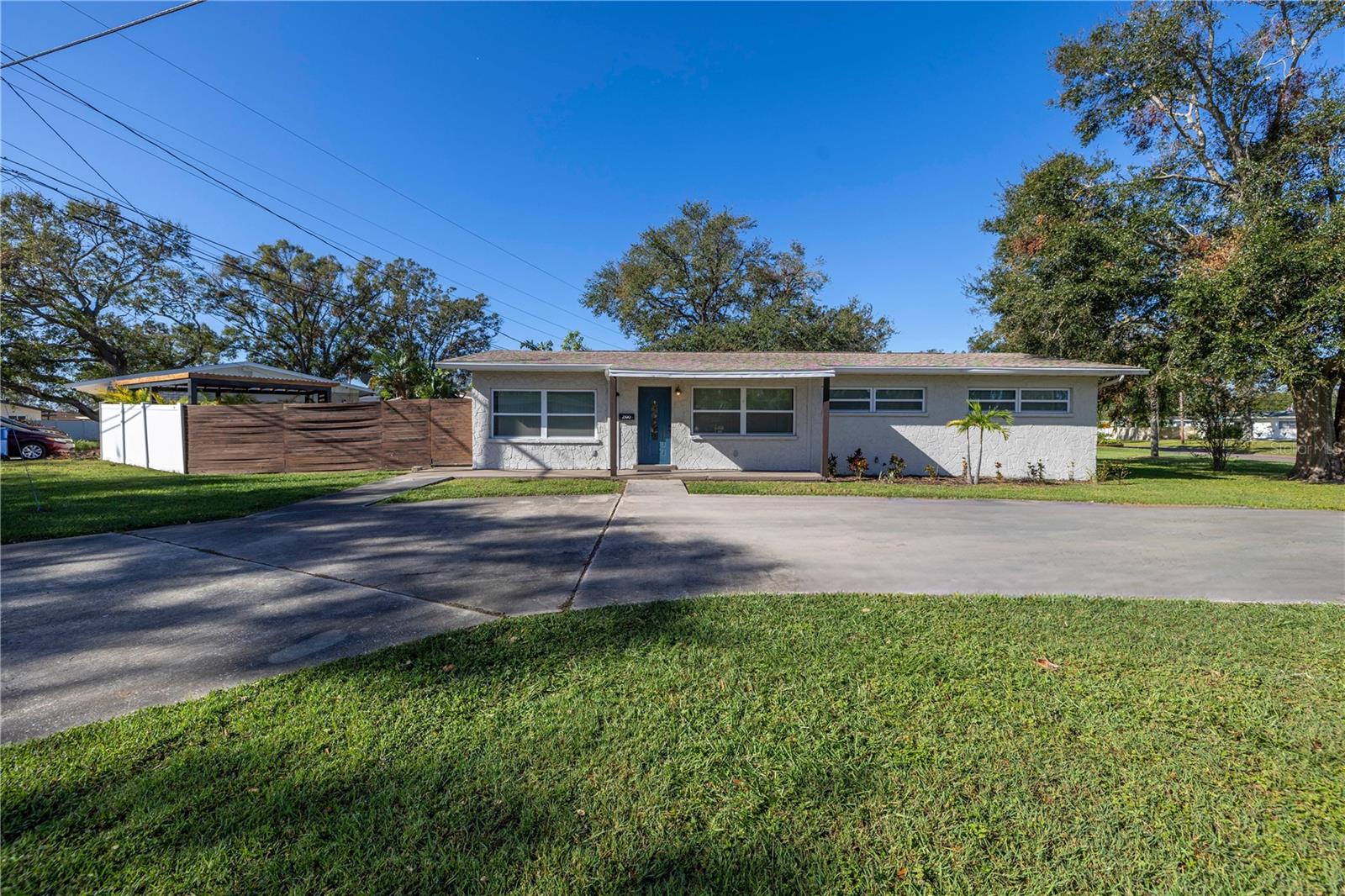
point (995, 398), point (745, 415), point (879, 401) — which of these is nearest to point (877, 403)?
point (879, 401)

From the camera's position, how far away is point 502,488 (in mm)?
10547

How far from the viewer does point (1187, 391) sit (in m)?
13.8

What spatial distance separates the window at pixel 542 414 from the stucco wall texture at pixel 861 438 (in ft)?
0.62

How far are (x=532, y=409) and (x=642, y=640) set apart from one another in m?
10.8

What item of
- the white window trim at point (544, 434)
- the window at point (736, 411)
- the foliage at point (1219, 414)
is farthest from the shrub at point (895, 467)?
the foliage at point (1219, 414)

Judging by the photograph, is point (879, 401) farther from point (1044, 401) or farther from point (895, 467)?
point (1044, 401)

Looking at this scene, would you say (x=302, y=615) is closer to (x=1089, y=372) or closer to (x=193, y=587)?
(x=193, y=587)

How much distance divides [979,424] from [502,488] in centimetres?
1105

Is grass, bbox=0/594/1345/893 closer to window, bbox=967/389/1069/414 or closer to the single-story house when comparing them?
the single-story house

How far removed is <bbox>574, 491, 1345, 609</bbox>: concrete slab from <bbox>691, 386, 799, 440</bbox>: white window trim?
4548 millimetres

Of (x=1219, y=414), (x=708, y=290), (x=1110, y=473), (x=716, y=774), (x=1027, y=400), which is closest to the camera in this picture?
(x=716, y=774)

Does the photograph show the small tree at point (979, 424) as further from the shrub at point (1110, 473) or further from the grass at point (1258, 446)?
the grass at point (1258, 446)

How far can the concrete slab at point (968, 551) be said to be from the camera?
4688mm

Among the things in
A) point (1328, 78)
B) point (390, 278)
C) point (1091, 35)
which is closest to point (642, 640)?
point (1091, 35)
